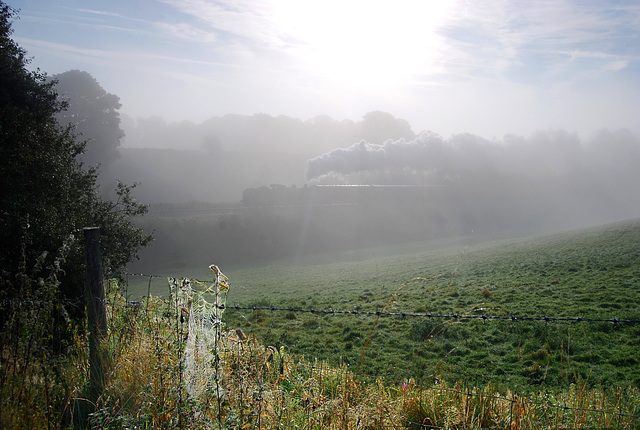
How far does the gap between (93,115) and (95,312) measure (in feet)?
307

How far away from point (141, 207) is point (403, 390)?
19.6 m

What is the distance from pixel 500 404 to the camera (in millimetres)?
3809

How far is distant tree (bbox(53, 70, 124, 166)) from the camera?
83.1 m

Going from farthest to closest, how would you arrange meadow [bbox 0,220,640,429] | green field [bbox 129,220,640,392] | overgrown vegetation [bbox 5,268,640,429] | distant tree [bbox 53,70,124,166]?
distant tree [bbox 53,70,124,166], green field [bbox 129,220,640,392], meadow [bbox 0,220,640,429], overgrown vegetation [bbox 5,268,640,429]

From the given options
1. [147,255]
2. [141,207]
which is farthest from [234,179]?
[141,207]

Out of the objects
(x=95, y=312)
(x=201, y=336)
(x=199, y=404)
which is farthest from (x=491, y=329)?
(x=95, y=312)

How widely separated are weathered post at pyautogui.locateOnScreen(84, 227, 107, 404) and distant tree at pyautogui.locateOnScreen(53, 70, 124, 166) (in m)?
87.2

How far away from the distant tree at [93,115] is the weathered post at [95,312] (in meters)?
87.2

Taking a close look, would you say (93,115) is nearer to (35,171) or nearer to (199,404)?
(35,171)

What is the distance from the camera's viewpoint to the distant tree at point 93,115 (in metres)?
83.1

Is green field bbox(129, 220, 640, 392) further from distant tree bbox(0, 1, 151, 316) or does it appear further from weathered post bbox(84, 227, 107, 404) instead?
distant tree bbox(0, 1, 151, 316)

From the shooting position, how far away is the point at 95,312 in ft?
12.9

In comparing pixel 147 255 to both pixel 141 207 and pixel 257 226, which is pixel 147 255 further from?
pixel 141 207

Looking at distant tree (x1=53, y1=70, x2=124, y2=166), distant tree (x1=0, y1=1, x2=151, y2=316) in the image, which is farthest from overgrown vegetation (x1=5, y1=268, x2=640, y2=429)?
distant tree (x1=53, y1=70, x2=124, y2=166)
